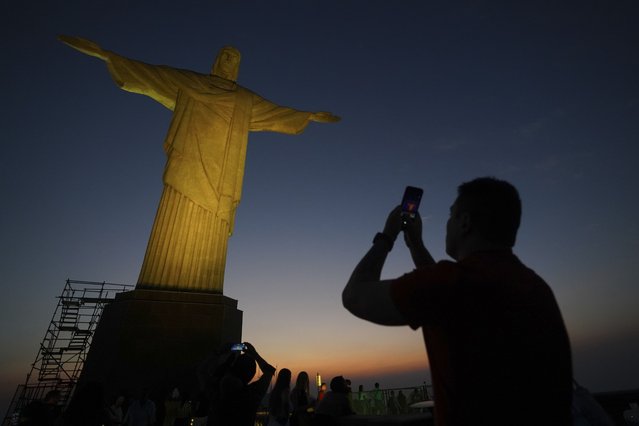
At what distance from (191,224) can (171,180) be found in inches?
47.2

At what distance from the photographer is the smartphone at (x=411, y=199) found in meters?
1.59

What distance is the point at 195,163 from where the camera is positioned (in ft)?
26.3

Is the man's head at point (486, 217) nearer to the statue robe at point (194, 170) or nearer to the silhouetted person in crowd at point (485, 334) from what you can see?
the silhouetted person in crowd at point (485, 334)

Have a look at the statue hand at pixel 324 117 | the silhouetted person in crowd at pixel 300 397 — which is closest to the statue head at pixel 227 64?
the statue hand at pixel 324 117

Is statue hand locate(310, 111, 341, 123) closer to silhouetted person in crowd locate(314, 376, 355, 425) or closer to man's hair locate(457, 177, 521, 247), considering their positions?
silhouetted person in crowd locate(314, 376, 355, 425)

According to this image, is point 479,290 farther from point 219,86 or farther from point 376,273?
point 219,86

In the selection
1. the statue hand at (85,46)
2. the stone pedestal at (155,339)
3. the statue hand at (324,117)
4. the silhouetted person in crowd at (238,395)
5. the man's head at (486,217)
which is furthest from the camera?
the statue hand at (324,117)

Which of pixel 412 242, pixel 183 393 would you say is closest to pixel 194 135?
pixel 183 393

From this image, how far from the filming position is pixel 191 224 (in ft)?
24.8

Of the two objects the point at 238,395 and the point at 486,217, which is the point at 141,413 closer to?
the point at 238,395

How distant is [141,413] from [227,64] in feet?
29.4

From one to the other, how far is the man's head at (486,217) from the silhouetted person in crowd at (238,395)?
2544 millimetres

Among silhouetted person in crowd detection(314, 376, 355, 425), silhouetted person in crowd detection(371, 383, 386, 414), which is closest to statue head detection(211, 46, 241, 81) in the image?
silhouetted person in crowd detection(314, 376, 355, 425)

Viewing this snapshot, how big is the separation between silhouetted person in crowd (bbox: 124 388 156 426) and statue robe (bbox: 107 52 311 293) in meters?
2.26
